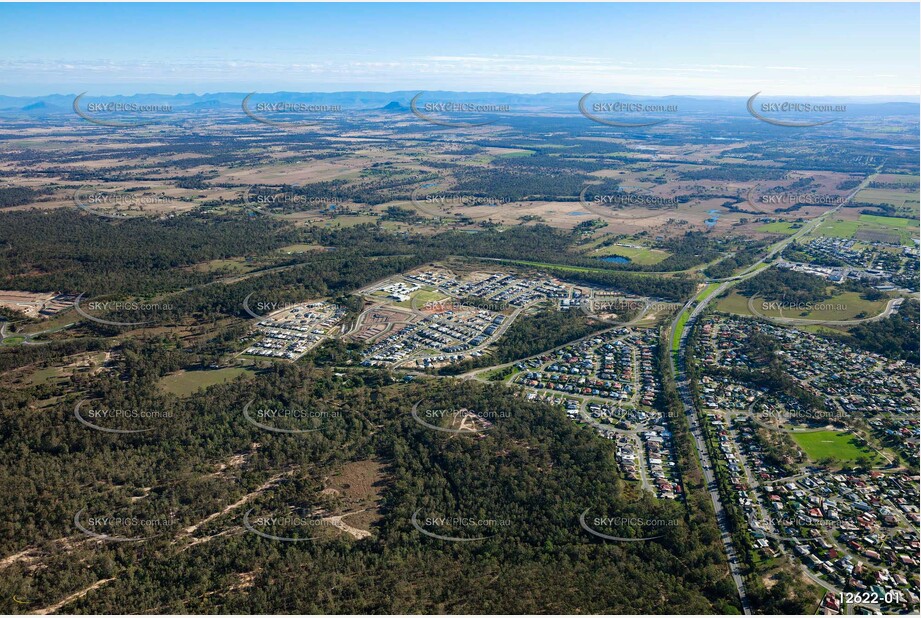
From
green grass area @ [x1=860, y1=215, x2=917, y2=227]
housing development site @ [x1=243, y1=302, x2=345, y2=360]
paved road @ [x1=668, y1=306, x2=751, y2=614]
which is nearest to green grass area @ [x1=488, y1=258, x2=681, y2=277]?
paved road @ [x1=668, y1=306, x2=751, y2=614]

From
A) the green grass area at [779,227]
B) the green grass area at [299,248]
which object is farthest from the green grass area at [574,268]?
the green grass area at [779,227]

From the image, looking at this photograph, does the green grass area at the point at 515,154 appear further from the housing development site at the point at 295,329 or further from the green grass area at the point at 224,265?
Result: the housing development site at the point at 295,329

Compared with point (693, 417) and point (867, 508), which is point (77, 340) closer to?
point (693, 417)

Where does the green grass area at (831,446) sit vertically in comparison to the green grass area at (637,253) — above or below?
below

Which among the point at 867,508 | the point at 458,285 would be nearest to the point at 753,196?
the point at 458,285

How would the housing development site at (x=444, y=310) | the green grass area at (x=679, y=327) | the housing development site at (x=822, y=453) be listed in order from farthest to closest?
the green grass area at (x=679, y=327), the housing development site at (x=444, y=310), the housing development site at (x=822, y=453)

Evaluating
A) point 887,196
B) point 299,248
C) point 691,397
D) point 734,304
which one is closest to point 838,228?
point 887,196

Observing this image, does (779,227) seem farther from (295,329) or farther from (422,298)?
(295,329)
